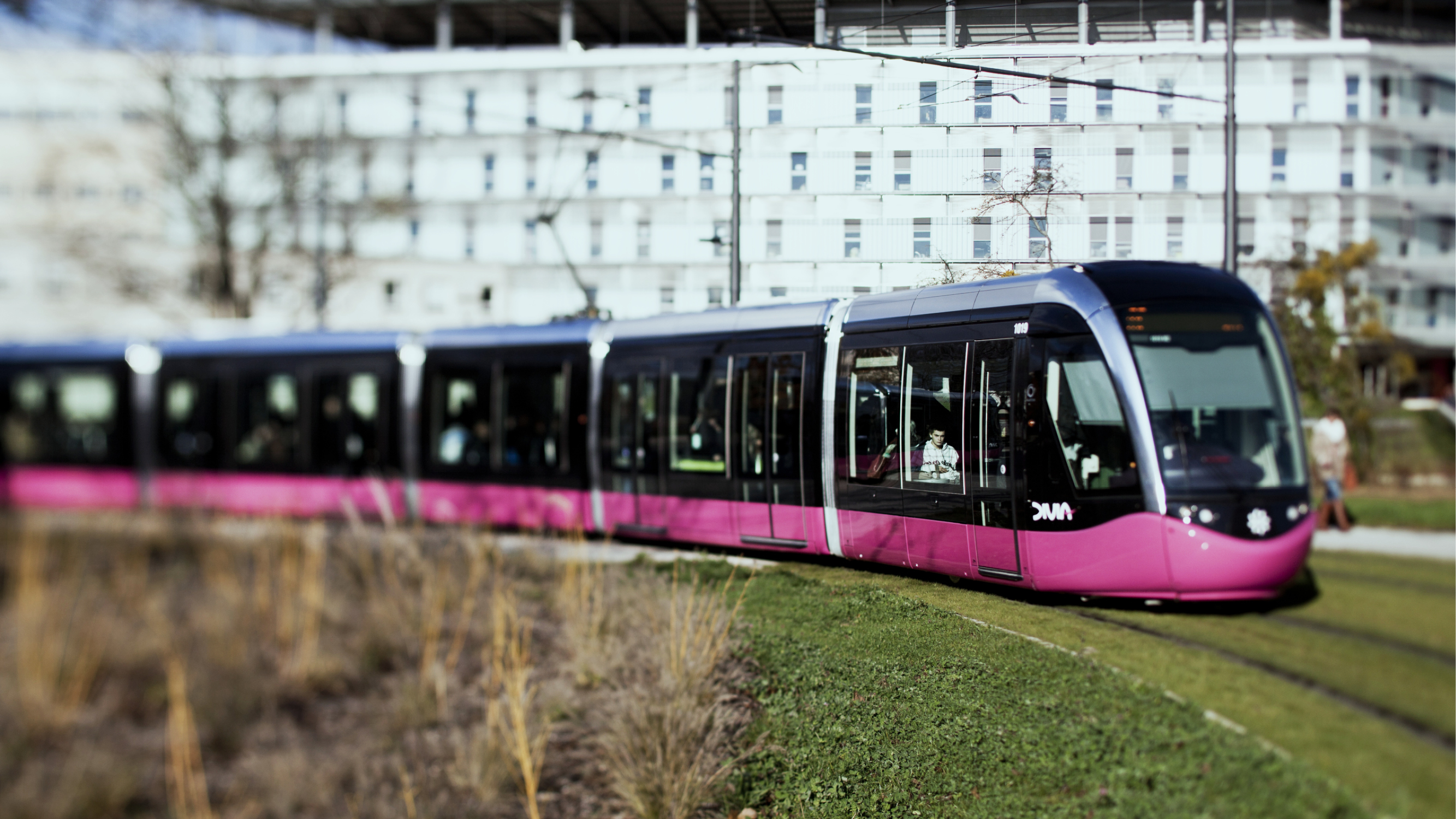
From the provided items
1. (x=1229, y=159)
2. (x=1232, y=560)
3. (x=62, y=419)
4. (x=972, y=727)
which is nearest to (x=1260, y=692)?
(x=1232, y=560)

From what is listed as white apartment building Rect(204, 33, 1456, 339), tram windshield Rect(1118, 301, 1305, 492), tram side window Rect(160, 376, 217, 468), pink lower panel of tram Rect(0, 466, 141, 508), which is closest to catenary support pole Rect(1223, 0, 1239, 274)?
white apartment building Rect(204, 33, 1456, 339)

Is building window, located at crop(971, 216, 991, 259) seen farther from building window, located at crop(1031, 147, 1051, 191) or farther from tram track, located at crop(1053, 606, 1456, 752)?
tram track, located at crop(1053, 606, 1456, 752)

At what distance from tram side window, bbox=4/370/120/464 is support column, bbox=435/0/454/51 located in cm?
559

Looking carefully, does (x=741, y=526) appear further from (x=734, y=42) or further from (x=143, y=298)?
(x=143, y=298)

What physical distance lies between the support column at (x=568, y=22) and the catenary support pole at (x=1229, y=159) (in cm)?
424

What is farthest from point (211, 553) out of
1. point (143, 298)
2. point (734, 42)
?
point (734, 42)

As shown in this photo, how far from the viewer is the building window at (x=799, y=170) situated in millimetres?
3621

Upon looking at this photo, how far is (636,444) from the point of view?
7637 mm

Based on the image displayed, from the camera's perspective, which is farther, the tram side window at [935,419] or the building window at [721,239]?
the building window at [721,239]

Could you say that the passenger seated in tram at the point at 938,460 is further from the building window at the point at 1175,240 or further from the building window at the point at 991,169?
the building window at the point at 1175,240

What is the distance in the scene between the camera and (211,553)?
29.2ft

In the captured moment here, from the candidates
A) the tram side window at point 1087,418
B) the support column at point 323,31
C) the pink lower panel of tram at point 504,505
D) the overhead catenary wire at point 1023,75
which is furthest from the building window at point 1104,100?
the support column at point 323,31

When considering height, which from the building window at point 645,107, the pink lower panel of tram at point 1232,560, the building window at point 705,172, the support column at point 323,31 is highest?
the support column at point 323,31

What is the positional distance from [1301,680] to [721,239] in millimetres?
3283
